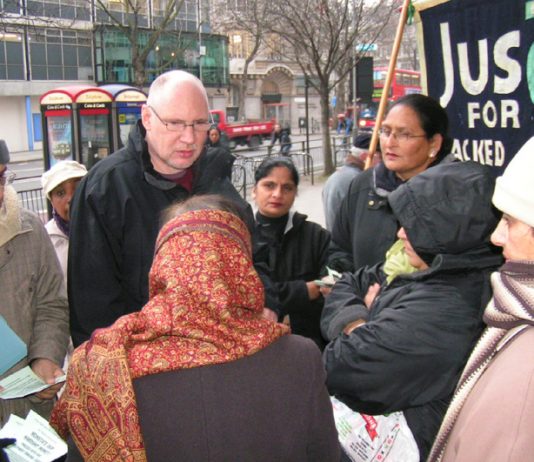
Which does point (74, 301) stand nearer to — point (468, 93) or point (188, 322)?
point (188, 322)

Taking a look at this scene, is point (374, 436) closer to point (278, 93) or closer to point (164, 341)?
point (164, 341)

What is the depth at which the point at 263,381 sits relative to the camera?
1.49 m

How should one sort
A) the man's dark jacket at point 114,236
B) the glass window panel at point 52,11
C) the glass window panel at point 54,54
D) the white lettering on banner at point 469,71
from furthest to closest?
the glass window panel at point 54,54, the glass window panel at point 52,11, the white lettering on banner at point 469,71, the man's dark jacket at point 114,236

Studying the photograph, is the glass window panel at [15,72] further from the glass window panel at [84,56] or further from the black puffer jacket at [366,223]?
the black puffer jacket at [366,223]

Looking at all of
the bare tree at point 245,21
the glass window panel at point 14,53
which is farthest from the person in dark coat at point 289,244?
the glass window panel at point 14,53

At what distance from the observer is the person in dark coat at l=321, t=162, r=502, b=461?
1.87 metres

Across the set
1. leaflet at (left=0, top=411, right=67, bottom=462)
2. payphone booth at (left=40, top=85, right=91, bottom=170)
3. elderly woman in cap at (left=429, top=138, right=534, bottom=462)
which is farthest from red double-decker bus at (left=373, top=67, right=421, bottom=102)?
elderly woman in cap at (left=429, top=138, right=534, bottom=462)

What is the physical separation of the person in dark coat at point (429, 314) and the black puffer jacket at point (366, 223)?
108 cm

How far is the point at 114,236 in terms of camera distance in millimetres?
2533

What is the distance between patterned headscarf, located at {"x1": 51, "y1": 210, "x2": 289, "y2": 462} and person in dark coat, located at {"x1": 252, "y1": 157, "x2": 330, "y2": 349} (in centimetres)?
183

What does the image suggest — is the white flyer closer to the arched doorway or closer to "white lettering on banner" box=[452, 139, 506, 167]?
"white lettering on banner" box=[452, 139, 506, 167]

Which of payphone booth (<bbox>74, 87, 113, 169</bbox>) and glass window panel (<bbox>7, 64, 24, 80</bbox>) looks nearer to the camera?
payphone booth (<bbox>74, 87, 113, 169</bbox>)

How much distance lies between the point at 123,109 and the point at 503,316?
13976 mm

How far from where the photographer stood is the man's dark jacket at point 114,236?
2.52 m
